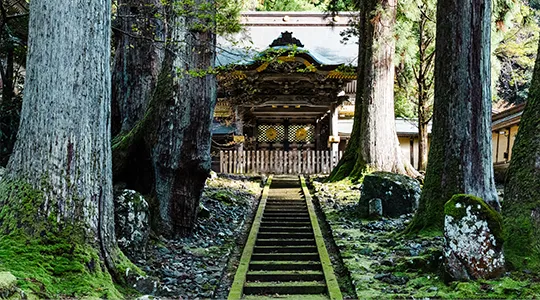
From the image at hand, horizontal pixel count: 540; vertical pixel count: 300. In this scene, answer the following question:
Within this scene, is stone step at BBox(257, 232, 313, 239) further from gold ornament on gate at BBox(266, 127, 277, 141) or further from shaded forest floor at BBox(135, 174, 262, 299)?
gold ornament on gate at BBox(266, 127, 277, 141)

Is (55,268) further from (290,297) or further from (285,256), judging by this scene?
(285,256)

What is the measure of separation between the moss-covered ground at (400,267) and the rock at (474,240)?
0.12m

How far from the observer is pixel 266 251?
6.61 meters

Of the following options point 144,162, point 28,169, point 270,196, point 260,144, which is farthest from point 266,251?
point 260,144

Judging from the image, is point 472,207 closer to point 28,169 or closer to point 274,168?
point 28,169

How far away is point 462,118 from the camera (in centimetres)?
609

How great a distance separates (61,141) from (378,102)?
30.1ft

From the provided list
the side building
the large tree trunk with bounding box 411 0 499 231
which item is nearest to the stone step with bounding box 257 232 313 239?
the large tree trunk with bounding box 411 0 499 231

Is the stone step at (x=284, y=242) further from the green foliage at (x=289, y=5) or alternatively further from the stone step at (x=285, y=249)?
the green foliage at (x=289, y=5)

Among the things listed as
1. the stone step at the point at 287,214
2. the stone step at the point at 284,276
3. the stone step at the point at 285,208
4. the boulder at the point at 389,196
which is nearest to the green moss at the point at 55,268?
the stone step at the point at 284,276

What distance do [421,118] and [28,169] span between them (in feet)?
48.4

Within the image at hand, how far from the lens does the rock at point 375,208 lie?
8031 millimetres

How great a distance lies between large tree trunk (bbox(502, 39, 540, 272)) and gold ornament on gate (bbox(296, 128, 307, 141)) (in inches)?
685

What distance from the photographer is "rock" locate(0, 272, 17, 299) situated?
9.15 feet
